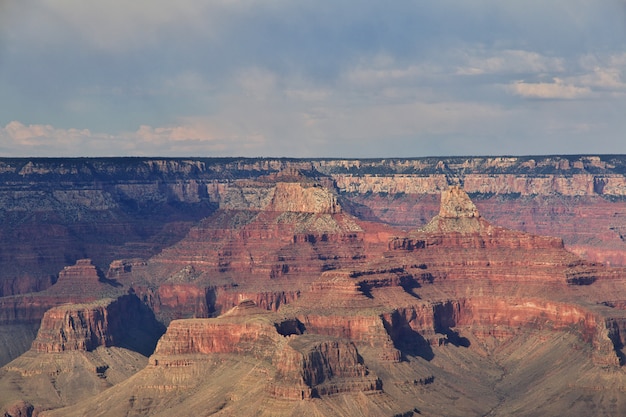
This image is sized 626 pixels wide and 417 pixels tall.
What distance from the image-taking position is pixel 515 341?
197250 millimetres

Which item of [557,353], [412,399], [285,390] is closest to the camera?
[285,390]

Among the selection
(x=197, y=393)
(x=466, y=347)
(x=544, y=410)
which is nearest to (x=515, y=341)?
(x=466, y=347)

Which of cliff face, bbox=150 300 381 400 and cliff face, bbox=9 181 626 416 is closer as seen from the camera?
cliff face, bbox=150 300 381 400

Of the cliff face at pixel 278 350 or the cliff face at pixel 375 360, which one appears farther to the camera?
the cliff face at pixel 375 360

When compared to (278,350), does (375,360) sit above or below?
below

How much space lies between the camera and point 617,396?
169m

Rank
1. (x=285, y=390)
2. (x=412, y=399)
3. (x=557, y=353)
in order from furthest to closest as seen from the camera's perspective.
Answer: (x=557, y=353) < (x=412, y=399) < (x=285, y=390)

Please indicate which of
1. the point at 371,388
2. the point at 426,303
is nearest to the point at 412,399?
the point at 371,388

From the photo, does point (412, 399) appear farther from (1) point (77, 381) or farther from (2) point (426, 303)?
(1) point (77, 381)

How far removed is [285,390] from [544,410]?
2602 cm

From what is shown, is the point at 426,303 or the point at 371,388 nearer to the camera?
the point at 371,388

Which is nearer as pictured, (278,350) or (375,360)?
(278,350)

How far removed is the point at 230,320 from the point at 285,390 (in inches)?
929

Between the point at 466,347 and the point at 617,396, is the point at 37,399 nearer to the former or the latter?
the point at 466,347
